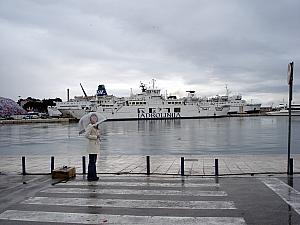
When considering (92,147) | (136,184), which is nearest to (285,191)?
(136,184)

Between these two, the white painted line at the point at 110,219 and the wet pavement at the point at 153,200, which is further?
the wet pavement at the point at 153,200

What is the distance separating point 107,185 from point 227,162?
656 centimetres

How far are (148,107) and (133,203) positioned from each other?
124m

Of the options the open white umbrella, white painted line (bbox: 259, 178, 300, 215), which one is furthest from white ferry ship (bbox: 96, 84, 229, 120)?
white painted line (bbox: 259, 178, 300, 215)

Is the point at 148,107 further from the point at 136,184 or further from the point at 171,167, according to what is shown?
the point at 136,184

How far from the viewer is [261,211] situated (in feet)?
23.5

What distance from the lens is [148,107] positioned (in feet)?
433

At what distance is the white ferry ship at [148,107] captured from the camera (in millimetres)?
129375

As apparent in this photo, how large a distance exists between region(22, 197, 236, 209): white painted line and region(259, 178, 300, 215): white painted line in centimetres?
127

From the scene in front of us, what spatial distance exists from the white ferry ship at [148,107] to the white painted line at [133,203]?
119 meters

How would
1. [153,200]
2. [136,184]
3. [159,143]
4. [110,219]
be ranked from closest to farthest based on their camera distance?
[110,219] → [153,200] → [136,184] → [159,143]

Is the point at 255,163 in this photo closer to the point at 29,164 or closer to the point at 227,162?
the point at 227,162

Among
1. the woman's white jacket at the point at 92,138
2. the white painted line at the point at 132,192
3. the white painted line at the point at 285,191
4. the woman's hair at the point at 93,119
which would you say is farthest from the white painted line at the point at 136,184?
the woman's hair at the point at 93,119

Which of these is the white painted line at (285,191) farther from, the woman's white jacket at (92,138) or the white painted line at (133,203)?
the woman's white jacket at (92,138)
